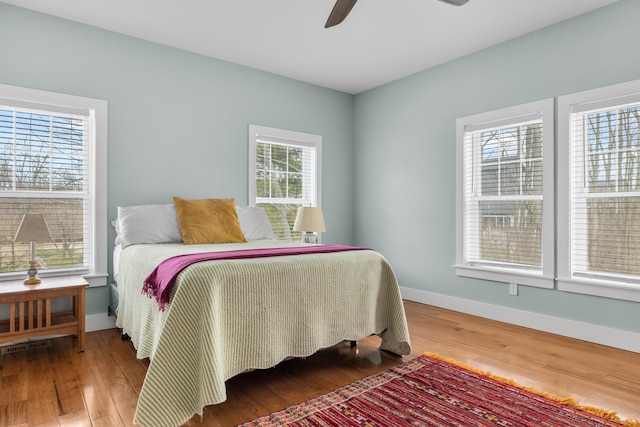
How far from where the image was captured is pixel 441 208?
172 inches

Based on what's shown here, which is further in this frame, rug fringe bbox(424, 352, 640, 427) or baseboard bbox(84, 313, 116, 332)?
baseboard bbox(84, 313, 116, 332)

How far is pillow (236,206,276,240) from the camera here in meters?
3.85

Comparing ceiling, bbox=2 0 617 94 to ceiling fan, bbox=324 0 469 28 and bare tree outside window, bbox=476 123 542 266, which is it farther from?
bare tree outside window, bbox=476 123 542 266

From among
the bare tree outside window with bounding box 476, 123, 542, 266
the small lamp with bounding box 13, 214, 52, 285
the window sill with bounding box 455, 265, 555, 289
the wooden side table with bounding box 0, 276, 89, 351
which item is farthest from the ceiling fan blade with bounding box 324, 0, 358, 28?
the window sill with bounding box 455, 265, 555, 289

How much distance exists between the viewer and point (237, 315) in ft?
6.82

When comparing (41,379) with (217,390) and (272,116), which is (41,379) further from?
(272,116)

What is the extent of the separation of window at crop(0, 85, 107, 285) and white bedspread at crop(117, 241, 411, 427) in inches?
28.9

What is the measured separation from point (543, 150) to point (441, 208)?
1.20m

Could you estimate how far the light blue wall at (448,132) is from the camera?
314 centimetres

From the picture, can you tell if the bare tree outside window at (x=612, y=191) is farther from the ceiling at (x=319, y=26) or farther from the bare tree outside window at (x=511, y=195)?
the ceiling at (x=319, y=26)

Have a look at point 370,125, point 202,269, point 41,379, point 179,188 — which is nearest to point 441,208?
point 370,125

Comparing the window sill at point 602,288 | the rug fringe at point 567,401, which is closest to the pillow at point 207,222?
the rug fringe at point 567,401

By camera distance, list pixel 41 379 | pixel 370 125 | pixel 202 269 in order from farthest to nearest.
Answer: pixel 370 125 < pixel 41 379 < pixel 202 269

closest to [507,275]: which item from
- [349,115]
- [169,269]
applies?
[349,115]
